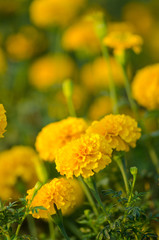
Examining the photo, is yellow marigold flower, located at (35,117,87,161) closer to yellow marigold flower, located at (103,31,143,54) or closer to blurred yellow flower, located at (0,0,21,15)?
yellow marigold flower, located at (103,31,143,54)

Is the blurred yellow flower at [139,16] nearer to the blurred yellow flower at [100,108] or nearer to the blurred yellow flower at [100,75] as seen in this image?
the blurred yellow flower at [100,75]

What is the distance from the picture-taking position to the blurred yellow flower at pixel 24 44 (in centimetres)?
311

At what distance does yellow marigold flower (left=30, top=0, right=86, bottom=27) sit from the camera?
2754mm

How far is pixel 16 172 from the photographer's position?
1498mm

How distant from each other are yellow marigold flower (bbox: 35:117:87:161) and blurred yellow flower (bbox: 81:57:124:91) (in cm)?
122

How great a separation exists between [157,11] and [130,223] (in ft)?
11.8

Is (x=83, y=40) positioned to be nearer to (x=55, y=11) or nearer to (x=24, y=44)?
(x=55, y=11)

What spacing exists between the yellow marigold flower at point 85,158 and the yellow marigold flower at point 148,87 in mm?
523

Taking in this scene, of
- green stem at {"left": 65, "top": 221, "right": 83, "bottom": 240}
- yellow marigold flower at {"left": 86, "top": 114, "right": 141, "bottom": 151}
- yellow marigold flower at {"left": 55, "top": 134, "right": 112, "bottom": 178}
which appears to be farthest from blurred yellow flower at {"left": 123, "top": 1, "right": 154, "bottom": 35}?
yellow marigold flower at {"left": 55, "top": 134, "right": 112, "bottom": 178}

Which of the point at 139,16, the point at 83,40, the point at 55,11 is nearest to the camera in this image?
the point at 83,40

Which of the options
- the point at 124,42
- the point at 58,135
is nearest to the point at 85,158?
the point at 58,135

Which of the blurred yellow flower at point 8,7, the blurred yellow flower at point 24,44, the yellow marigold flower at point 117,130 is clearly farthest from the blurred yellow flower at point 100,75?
the yellow marigold flower at point 117,130

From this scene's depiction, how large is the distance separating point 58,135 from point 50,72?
1848 mm

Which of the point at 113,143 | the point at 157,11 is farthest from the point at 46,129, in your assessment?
the point at 157,11
